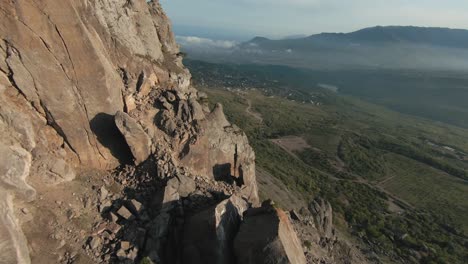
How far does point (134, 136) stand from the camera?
27.8m

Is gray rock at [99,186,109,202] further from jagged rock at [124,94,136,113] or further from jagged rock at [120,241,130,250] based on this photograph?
jagged rock at [124,94,136,113]

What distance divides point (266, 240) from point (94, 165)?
14.7 m

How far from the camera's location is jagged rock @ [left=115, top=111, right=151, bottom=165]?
27.2m

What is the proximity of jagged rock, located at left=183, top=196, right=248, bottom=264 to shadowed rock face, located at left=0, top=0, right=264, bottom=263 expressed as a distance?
6015 millimetres

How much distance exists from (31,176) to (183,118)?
46.4ft

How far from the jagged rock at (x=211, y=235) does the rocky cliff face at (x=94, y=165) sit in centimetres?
7

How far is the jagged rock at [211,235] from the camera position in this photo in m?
22.3

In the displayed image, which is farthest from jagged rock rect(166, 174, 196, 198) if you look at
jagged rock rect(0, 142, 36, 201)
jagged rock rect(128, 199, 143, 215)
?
jagged rock rect(0, 142, 36, 201)

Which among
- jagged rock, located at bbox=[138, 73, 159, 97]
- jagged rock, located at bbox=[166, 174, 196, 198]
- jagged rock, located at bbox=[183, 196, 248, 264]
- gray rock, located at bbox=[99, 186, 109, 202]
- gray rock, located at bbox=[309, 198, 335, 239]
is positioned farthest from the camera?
gray rock, located at bbox=[309, 198, 335, 239]

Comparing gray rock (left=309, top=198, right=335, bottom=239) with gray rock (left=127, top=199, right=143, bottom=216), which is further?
gray rock (left=309, top=198, right=335, bottom=239)

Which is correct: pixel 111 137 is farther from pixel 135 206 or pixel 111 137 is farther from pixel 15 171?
pixel 15 171

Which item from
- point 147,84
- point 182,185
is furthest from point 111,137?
point 147,84

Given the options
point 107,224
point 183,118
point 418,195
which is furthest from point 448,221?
point 107,224

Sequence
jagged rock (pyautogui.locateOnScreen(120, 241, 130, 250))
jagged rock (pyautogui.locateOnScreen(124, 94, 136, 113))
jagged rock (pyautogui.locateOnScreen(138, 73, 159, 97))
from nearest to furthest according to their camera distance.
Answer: jagged rock (pyautogui.locateOnScreen(120, 241, 130, 250))
jagged rock (pyautogui.locateOnScreen(124, 94, 136, 113))
jagged rock (pyautogui.locateOnScreen(138, 73, 159, 97))
